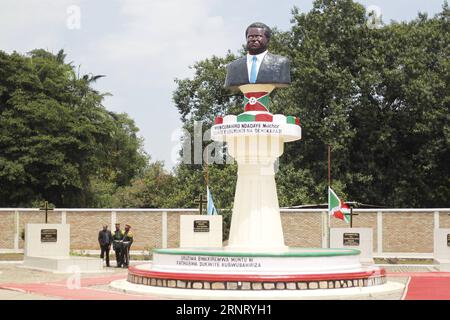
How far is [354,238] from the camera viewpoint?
3039 centimetres

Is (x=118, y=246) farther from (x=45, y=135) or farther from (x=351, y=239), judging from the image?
(x=45, y=135)

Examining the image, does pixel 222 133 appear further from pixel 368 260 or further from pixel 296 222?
pixel 296 222

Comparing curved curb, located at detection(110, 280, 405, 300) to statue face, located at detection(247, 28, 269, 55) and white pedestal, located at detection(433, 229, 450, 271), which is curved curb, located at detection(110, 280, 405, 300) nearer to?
statue face, located at detection(247, 28, 269, 55)

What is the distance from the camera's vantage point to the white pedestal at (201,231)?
32125 millimetres

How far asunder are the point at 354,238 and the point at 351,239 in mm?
113

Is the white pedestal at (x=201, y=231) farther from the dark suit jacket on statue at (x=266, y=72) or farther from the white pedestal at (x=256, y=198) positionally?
the dark suit jacket on statue at (x=266, y=72)

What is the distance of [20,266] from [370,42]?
83.3 ft

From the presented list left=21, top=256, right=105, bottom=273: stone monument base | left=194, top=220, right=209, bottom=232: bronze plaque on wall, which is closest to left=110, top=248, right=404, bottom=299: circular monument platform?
left=21, top=256, right=105, bottom=273: stone monument base

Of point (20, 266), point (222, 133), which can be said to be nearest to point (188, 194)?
point (20, 266)

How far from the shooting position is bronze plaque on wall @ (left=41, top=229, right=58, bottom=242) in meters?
30.7

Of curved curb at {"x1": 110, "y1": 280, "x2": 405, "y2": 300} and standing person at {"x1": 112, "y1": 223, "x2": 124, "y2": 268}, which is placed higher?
standing person at {"x1": 112, "y1": 223, "x2": 124, "y2": 268}

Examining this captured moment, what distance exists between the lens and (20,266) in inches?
1198

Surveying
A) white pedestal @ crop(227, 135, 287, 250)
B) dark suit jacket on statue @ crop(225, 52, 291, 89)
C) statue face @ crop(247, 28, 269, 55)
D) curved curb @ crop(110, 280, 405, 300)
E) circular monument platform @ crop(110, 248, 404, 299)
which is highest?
statue face @ crop(247, 28, 269, 55)

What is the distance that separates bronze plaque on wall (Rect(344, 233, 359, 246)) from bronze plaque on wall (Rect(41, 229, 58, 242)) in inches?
414
